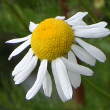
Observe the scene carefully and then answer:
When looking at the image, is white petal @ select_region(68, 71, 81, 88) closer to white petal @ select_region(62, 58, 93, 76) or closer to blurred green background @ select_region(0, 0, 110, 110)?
white petal @ select_region(62, 58, 93, 76)

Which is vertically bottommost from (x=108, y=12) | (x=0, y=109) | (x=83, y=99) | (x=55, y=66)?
(x=83, y=99)

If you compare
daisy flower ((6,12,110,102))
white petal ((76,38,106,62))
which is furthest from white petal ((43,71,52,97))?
white petal ((76,38,106,62))

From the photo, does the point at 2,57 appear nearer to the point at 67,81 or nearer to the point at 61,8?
the point at 61,8

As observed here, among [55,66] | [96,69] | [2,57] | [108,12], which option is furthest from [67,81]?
[2,57]

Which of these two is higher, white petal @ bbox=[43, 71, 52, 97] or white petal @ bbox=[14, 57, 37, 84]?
white petal @ bbox=[14, 57, 37, 84]

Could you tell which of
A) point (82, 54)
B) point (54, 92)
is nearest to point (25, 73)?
point (82, 54)

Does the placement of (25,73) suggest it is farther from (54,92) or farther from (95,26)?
(54,92)
